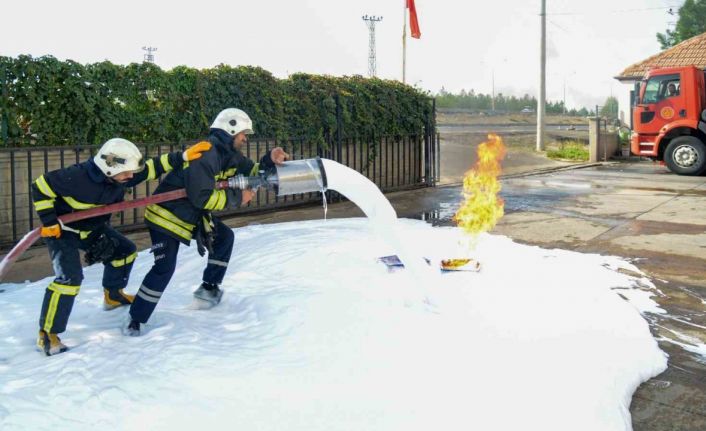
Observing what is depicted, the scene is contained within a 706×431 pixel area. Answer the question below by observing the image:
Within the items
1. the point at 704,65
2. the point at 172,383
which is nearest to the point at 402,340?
the point at 172,383

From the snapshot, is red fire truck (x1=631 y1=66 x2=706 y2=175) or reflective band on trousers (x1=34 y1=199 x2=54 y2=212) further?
red fire truck (x1=631 y1=66 x2=706 y2=175)

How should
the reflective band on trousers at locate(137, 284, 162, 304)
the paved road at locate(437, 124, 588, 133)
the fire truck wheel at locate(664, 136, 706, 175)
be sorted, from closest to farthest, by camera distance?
the reflective band on trousers at locate(137, 284, 162, 304) → the fire truck wheel at locate(664, 136, 706, 175) → the paved road at locate(437, 124, 588, 133)

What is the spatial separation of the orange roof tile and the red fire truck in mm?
12180

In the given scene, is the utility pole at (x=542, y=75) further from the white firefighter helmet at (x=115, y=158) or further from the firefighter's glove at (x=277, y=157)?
the white firefighter helmet at (x=115, y=158)

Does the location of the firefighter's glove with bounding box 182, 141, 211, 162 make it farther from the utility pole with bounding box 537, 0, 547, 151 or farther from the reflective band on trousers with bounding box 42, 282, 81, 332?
the utility pole with bounding box 537, 0, 547, 151

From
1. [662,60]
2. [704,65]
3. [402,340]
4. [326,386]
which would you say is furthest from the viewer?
[662,60]

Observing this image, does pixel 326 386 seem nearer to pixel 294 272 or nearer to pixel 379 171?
pixel 294 272

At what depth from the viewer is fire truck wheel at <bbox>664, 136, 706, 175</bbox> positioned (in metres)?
17.1

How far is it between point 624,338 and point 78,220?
395 cm

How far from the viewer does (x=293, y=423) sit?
3.26 meters

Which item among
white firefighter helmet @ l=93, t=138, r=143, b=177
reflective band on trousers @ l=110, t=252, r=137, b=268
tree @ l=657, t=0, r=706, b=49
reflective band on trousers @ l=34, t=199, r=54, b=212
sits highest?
tree @ l=657, t=0, r=706, b=49

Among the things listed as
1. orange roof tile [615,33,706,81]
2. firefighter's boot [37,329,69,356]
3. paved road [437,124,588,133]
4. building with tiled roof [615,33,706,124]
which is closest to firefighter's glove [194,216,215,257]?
firefighter's boot [37,329,69,356]

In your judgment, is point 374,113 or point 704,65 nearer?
point 374,113

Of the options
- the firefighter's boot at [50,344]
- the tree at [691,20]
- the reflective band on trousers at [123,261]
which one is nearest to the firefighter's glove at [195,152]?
the reflective band on trousers at [123,261]
